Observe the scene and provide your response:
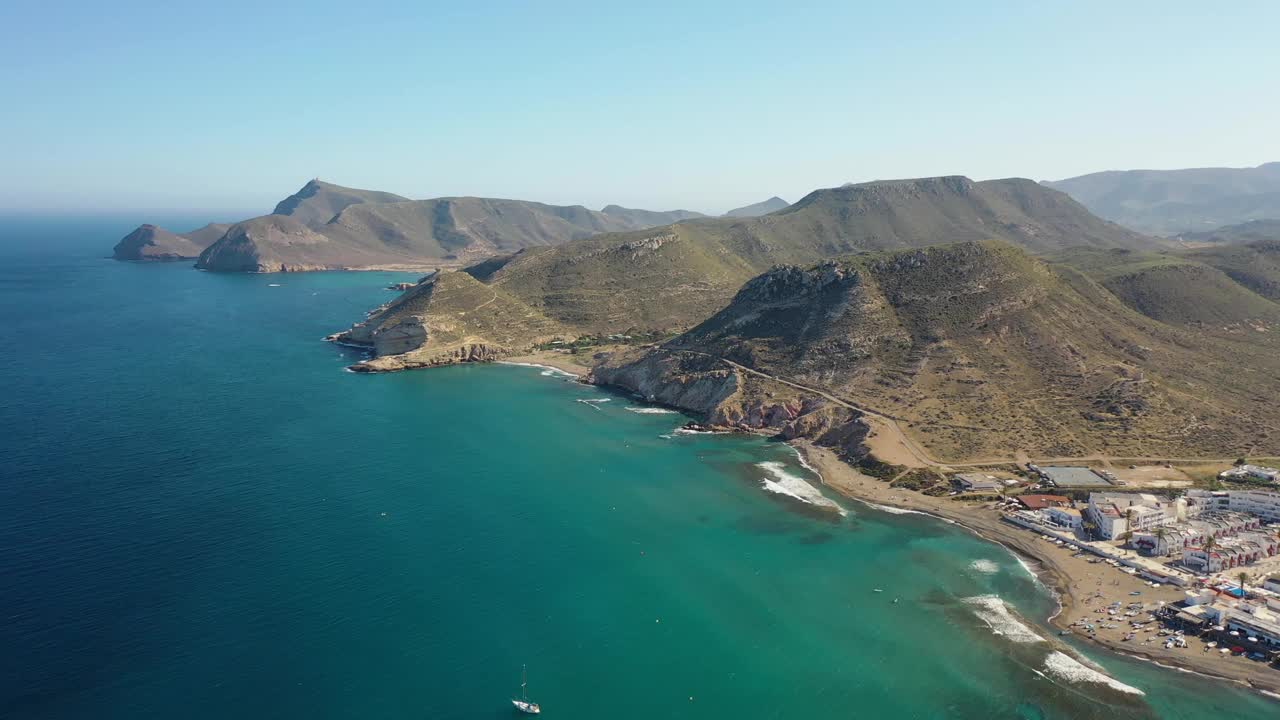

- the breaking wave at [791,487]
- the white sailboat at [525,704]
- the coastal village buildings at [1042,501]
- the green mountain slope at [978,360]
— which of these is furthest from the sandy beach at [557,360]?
the white sailboat at [525,704]

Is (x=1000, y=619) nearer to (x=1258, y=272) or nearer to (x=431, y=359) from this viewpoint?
(x=431, y=359)

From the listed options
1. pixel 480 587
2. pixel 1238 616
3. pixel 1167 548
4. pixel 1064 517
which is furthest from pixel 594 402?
pixel 1238 616

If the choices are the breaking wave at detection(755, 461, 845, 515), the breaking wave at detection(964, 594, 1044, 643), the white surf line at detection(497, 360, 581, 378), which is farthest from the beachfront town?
the white surf line at detection(497, 360, 581, 378)

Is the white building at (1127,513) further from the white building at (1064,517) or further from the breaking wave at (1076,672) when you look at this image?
the breaking wave at (1076,672)

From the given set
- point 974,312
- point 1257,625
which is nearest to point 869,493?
point 1257,625

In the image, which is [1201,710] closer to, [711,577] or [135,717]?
[711,577]

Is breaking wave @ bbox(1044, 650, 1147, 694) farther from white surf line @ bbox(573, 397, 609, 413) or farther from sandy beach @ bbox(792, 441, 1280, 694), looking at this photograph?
white surf line @ bbox(573, 397, 609, 413)
